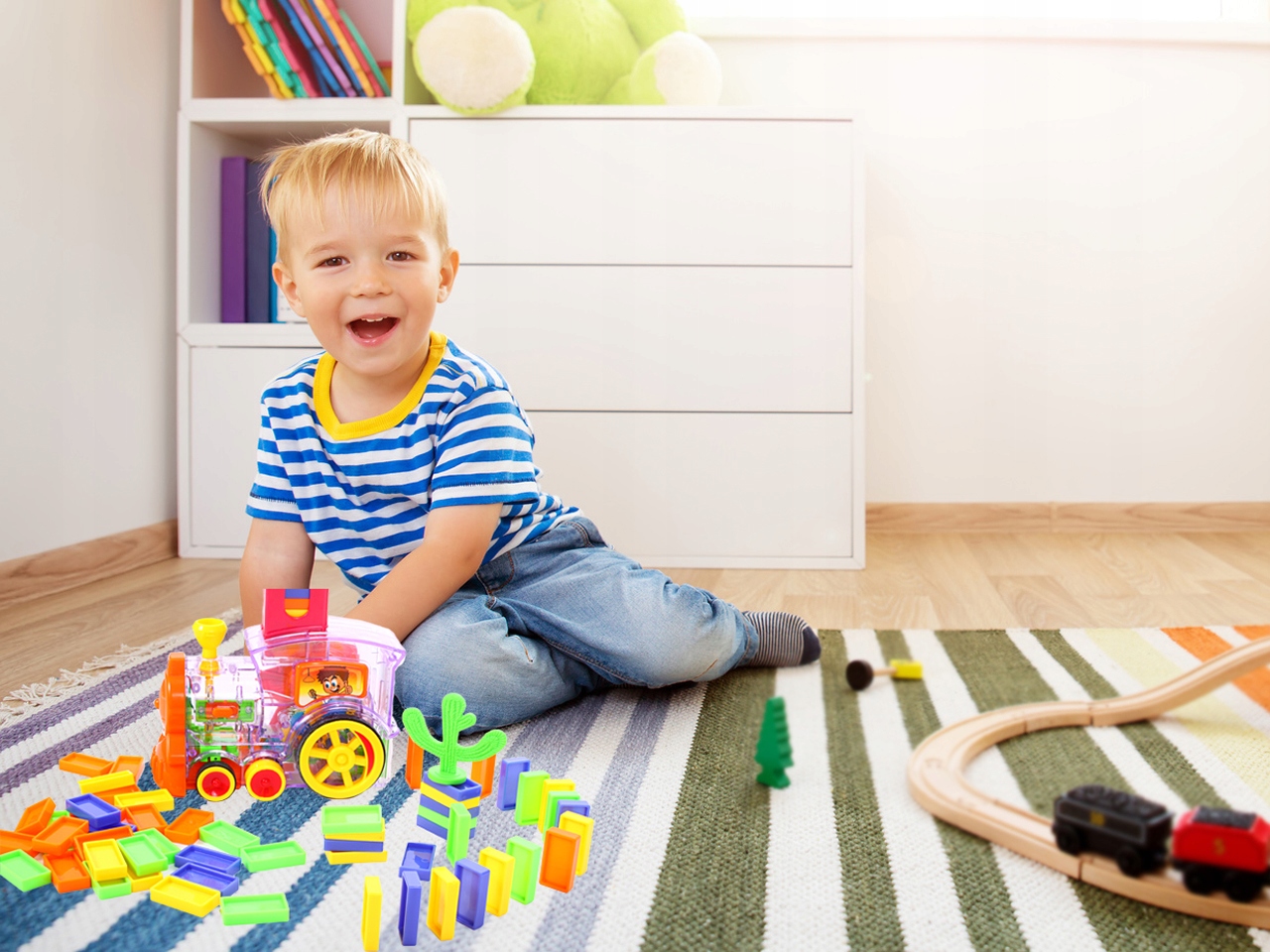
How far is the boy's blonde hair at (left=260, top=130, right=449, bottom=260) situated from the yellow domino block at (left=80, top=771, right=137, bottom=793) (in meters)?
0.44

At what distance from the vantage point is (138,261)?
158cm

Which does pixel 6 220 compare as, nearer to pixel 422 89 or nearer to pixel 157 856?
pixel 422 89

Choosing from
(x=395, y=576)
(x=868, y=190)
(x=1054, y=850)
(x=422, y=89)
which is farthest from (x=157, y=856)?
(x=868, y=190)

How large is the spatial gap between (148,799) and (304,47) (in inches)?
48.8

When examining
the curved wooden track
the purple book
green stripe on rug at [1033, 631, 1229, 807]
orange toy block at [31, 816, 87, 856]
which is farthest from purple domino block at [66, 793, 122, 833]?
the purple book

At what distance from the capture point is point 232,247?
1659 millimetres

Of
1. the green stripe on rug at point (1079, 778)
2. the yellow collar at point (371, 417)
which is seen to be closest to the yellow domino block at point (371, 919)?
the green stripe on rug at point (1079, 778)

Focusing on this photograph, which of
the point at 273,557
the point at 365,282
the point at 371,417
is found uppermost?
the point at 365,282

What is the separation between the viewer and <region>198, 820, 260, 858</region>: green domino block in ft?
2.05

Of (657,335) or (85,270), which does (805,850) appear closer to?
(657,335)

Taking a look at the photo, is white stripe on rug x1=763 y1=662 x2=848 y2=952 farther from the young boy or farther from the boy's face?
the boy's face

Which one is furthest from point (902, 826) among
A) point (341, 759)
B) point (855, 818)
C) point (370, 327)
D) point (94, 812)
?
point (370, 327)

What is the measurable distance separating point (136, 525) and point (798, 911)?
131 cm

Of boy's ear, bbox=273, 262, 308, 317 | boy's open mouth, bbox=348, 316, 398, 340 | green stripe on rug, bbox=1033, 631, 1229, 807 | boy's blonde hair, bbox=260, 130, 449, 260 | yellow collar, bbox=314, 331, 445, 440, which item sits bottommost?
green stripe on rug, bbox=1033, 631, 1229, 807
